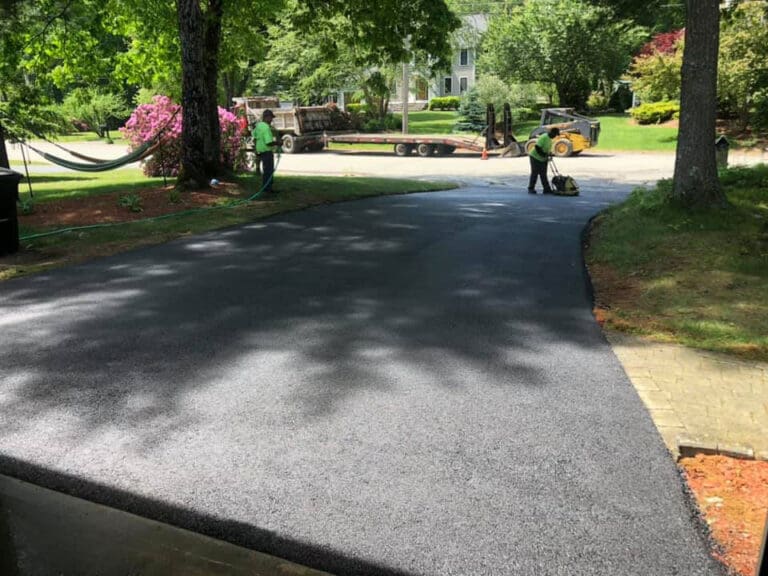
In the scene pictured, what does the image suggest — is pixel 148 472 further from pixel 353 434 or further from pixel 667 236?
pixel 667 236

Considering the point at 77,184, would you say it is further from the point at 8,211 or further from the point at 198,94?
the point at 8,211

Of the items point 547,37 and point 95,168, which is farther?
point 547,37

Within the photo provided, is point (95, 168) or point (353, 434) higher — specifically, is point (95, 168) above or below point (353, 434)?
above

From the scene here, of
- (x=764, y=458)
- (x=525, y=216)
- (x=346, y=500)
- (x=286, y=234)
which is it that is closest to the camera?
(x=346, y=500)

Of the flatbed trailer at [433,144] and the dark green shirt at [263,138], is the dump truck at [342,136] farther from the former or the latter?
the dark green shirt at [263,138]

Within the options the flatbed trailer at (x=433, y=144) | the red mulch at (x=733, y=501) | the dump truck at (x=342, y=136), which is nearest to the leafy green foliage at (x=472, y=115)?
the dump truck at (x=342, y=136)

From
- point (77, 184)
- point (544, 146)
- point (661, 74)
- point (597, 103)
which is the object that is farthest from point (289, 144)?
point (597, 103)

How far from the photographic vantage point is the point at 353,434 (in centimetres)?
423

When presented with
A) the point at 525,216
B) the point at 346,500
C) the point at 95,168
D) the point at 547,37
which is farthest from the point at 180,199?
the point at 547,37

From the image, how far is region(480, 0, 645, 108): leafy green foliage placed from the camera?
45.3 metres

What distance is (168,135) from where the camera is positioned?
62.1 ft

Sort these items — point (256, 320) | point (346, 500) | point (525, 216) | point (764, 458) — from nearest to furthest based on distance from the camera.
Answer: point (346, 500) < point (764, 458) < point (256, 320) < point (525, 216)

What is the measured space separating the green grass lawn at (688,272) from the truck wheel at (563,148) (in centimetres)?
1842

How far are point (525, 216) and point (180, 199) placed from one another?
7.14 meters
